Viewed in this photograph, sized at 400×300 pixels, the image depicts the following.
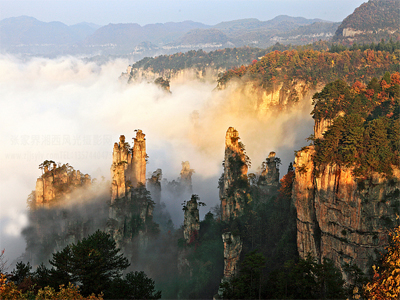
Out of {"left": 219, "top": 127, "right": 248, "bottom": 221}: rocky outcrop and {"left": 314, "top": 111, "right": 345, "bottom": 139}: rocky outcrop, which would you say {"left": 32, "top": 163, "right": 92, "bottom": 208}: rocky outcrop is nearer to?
{"left": 219, "top": 127, "right": 248, "bottom": 221}: rocky outcrop

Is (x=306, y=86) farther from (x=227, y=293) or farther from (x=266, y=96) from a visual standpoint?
(x=227, y=293)

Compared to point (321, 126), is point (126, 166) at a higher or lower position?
lower

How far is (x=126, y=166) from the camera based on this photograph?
5934cm

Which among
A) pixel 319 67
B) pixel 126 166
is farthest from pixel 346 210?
pixel 319 67

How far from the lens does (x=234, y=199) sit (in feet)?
177

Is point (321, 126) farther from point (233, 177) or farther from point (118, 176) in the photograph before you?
point (118, 176)

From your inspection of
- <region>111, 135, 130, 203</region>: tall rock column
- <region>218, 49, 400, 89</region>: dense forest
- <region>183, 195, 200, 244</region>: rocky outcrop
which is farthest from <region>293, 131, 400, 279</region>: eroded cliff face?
<region>218, 49, 400, 89</region>: dense forest

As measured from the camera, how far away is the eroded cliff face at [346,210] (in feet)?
111

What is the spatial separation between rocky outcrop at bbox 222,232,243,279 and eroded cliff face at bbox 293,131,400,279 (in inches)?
331

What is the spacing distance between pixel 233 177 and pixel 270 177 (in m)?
6.34

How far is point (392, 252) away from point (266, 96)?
8559 centimetres

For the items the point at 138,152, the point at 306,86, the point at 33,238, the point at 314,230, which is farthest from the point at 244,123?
the point at 314,230

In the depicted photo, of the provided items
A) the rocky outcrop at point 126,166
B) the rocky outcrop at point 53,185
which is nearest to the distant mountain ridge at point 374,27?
the rocky outcrop at point 126,166

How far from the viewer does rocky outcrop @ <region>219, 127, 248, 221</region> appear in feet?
175
